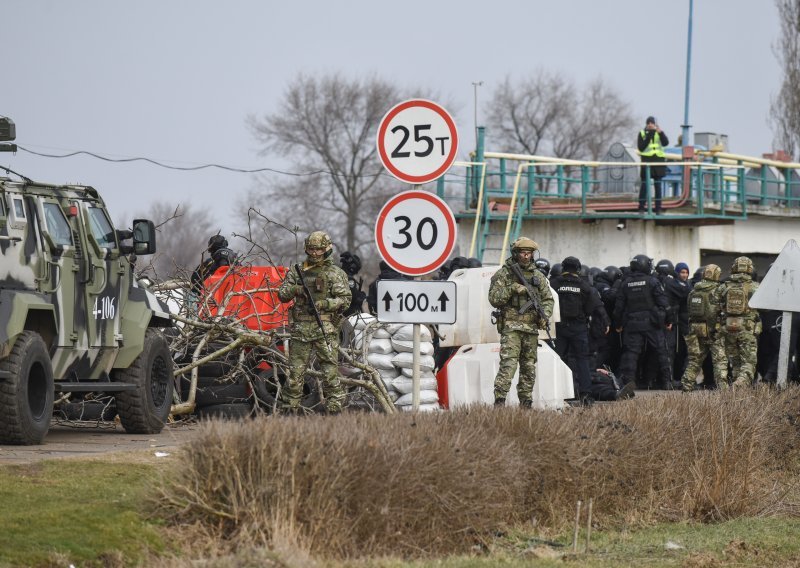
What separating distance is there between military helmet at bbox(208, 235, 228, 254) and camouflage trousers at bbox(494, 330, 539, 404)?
416cm

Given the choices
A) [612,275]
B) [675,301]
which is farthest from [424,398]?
[612,275]

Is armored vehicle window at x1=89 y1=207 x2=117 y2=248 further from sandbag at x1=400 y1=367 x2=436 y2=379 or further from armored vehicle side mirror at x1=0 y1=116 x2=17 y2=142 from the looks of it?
sandbag at x1=400 y1=367 x2=436 y2=379

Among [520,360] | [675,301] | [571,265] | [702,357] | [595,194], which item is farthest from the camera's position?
[595,194]

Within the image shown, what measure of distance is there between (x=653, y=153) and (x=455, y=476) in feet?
75.8

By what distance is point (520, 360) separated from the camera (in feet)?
52.8

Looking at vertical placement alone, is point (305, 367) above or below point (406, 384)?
above

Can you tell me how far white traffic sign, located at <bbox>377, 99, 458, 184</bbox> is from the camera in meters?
11.0

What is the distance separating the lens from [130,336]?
47.2ft

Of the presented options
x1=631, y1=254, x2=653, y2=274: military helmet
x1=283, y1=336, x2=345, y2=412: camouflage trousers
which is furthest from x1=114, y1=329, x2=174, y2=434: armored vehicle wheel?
x1=631, y1=254, x2=653, y2=274: military helmet

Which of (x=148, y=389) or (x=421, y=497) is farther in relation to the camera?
(x=148, y=389)

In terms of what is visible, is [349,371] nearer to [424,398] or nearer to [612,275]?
[424,398]

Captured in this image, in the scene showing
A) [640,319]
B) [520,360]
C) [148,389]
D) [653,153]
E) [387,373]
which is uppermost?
[653,153]

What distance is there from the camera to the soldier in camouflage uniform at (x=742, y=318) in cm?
2069

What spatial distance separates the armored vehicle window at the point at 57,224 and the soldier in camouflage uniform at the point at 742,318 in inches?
405
